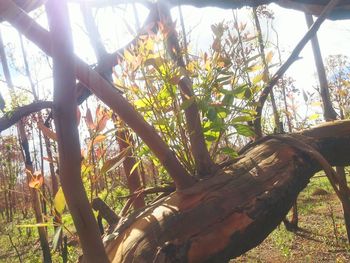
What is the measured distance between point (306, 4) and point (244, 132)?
4.20 feet

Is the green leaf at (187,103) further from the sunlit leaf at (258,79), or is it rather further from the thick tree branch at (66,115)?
the thick tree branch at (66,115)

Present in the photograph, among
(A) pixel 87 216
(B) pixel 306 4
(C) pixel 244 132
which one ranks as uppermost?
(B) pixel 306 4

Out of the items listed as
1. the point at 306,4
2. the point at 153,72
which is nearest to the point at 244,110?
the point at 153,72

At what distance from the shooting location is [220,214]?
2.87 feet

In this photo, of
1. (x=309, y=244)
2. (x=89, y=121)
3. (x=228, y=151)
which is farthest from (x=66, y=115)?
(x=309, y=244)

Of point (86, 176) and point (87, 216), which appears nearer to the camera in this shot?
point (87, 216)

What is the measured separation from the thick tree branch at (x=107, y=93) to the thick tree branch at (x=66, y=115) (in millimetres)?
117

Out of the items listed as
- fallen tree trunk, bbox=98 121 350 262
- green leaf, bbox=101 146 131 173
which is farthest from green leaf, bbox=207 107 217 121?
green leaf, bbox=101 146 131 173

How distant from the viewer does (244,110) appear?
119cm

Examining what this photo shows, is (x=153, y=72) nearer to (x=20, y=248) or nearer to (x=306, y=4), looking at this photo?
(x=306, y=4)

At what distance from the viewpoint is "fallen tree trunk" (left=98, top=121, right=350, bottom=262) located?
81cm

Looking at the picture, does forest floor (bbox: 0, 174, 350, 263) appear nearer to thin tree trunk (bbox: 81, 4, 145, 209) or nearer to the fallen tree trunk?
thin tree trunk (bbox: 81, 4, 145, 209)

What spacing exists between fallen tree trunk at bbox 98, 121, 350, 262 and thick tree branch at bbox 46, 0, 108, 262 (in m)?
0.22

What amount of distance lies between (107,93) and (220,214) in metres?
0.43
